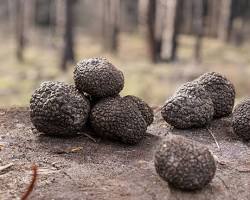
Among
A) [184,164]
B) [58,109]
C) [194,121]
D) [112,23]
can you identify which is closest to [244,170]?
[184,164]

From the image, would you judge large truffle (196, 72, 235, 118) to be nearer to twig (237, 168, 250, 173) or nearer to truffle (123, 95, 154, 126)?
truffle (123, 95, 154, 126)

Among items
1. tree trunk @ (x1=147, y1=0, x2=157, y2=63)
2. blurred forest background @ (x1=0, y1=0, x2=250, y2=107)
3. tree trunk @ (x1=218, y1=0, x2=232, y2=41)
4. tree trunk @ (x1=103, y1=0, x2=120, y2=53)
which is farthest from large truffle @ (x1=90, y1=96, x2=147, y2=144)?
tree trunk @ (x1=218, y1=0, x2=232, y2=41)

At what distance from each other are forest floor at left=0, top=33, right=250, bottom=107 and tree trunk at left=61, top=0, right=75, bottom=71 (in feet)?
1.31

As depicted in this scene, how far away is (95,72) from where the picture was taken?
3.97m

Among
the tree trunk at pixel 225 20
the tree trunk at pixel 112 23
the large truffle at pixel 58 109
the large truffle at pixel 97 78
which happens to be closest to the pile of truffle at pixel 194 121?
the large truffle at pixel 97 78

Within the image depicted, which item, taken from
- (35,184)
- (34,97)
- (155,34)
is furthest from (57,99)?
(155,34)

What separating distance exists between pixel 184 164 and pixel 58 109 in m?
1.17

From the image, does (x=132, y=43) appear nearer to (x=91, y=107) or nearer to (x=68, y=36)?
(x=68, y=36)

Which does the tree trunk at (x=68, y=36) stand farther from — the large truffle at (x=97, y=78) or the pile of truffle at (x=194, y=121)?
the large truffle at (x=97, y=78)

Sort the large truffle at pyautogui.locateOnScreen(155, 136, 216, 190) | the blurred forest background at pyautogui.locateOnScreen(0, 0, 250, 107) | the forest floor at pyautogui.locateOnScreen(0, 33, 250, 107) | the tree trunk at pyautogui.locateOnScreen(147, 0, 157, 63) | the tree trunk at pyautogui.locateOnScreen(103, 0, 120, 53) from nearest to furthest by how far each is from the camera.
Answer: the large truffle at pyautogui.locateOnScreen(155, 136, 216, 190) < the forest floor at pyautogui.locateOnScreen(0, 33, 250, 107) < the blurred forest background at pyautogui.locateOnScreen(0, 0, 250, 107) < the tree trunk at pyautogui.locateOnScreen(147, 0, 157, 63) < the tree trunk at pyautogui.locateOnScreen(103, 0, 120, 53)

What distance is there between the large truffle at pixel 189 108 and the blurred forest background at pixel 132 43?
18.6 feet

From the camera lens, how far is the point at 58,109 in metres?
3.87

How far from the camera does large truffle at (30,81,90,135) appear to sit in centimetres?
388

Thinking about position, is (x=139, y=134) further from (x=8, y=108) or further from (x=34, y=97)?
(x=8, y=108)
